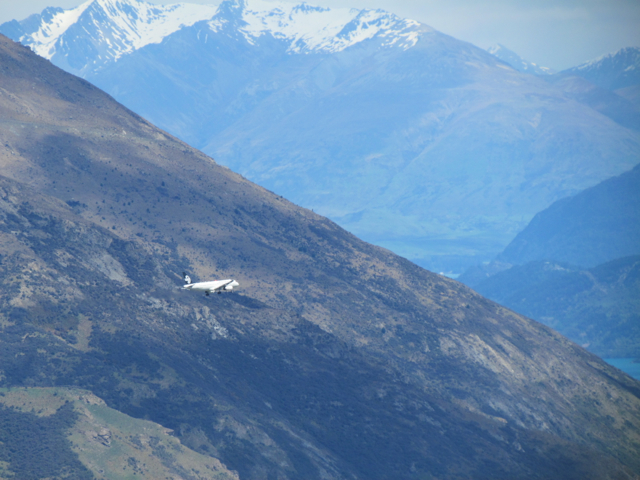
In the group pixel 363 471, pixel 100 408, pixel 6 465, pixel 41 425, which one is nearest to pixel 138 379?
pixel 100 408

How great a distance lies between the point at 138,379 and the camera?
191 m

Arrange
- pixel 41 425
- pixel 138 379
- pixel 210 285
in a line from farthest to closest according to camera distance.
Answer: pixel 138 379 → pixel 210 285 → pixel 41 425

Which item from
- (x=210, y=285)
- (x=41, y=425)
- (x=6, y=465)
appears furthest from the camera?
(x=210, y=285)

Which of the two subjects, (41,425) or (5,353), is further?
(5,353)

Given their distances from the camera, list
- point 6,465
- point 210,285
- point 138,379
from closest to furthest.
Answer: point 6,465
point 210,285
point 138,379

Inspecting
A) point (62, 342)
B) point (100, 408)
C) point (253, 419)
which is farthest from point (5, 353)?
point (253, 419)

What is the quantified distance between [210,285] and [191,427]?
31706 mm

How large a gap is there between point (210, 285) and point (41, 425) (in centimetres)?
4221

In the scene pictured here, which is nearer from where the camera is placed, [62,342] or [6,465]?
[6,465]

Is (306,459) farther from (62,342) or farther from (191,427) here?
(62,342)

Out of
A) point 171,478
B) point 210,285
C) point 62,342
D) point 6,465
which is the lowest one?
point 6,465

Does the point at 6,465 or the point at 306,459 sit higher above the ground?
the point at 306,459

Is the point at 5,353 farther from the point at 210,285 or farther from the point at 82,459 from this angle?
the point at 210,285

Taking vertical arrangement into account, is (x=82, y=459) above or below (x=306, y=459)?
below
